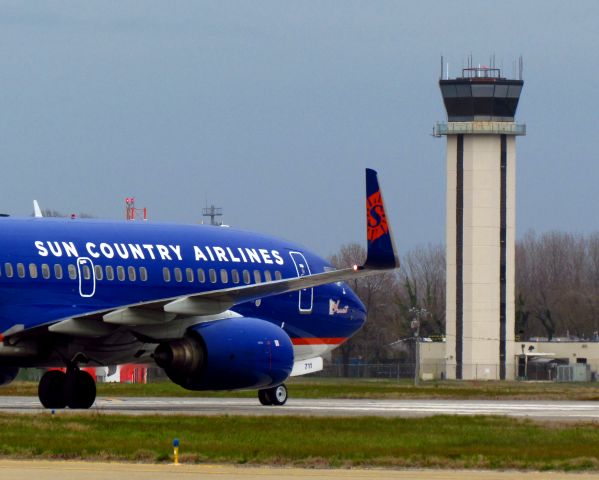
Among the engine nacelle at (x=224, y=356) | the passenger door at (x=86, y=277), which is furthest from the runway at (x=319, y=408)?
the passenger door at (x=86, y=277)

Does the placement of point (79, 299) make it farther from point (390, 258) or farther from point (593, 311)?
point (593, 311)

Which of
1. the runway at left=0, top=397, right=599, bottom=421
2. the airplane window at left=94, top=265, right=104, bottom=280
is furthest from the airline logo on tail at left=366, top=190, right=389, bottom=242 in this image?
the airplane window at left=94, top=265, right=104, bottom=280

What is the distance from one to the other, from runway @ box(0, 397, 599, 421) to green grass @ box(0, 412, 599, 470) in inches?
125

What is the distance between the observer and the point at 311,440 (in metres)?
27.2

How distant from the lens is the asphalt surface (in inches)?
834

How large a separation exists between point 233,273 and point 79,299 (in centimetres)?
489

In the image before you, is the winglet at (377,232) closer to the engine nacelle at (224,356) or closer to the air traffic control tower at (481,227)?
the engine nacelle at (224,356)

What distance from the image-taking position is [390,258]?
34312mm

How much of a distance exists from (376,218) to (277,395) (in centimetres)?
861

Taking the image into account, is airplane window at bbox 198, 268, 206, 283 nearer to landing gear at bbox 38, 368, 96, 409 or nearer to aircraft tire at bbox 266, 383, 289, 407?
aircraft tire at bbox 266, 383, 289, 407

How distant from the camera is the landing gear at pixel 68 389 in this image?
37500 millimetres

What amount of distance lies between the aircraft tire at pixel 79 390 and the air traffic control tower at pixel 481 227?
68872 millimetres

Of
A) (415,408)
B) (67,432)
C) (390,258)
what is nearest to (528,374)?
(415,408)

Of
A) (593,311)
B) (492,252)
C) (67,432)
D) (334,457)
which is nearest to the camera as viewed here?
(334,457)
